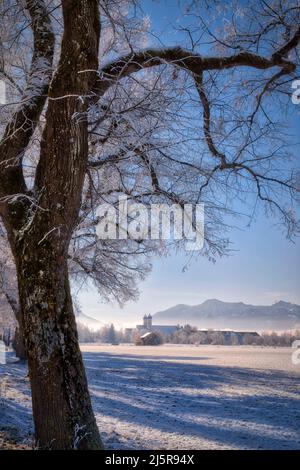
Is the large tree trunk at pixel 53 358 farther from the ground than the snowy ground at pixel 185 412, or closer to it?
farther from the ground

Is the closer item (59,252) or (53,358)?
(53,358)

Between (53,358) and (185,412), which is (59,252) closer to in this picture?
(53,358)

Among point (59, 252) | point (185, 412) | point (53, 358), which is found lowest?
point (185, 412)

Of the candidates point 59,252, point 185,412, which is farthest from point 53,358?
point 185,412

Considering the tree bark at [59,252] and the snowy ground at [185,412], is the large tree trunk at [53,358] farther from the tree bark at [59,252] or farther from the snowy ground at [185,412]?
the snowy ground at [185,412]

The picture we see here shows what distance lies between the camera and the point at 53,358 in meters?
4.84

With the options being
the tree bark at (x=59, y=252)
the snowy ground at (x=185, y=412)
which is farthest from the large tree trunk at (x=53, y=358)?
the snowy ground at (x=185, y=412)

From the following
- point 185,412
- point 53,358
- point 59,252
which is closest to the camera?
point 53,358

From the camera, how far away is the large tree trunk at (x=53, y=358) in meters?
4.80

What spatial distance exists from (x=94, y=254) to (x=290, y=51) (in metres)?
8.77

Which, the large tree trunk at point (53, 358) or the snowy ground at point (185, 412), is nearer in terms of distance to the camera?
the large tree trunk at point (53, 358)

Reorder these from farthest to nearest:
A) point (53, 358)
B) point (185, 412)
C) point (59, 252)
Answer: point (185, 412), point (59, 252), point (53, 358)
